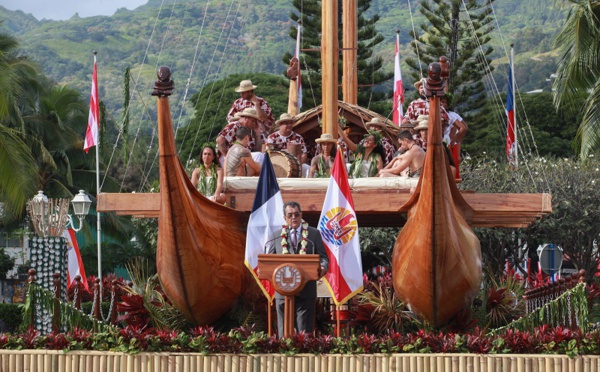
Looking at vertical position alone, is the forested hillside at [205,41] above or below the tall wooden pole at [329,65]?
above

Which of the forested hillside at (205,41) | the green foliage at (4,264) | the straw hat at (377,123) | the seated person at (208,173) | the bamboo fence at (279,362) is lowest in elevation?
the bamboo fence at (279,362)

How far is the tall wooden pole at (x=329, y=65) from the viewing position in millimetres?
15477

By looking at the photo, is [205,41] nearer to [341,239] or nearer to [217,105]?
[217,105]

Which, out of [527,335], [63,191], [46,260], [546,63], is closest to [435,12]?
[63,191]

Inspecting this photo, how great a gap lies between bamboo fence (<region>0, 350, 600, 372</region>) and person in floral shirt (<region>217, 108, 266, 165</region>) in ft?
14.8

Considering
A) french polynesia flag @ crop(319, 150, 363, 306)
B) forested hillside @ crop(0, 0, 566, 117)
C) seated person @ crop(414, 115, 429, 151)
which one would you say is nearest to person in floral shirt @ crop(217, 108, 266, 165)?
seated person @ crop(414, 115, 429, 151)

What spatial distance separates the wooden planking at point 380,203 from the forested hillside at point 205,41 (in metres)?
85.8

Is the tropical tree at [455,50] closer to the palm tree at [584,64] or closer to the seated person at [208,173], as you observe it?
the palm tree at [584,64]

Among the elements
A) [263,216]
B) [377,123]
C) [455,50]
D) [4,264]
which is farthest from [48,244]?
[455,50]

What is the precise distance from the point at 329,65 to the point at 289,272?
553cm

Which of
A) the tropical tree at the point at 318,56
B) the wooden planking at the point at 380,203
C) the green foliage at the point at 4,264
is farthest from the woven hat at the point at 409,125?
the tropical tree at the point at 318,56

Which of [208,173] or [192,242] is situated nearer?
[192,242]

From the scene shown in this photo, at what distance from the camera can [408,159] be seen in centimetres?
1398

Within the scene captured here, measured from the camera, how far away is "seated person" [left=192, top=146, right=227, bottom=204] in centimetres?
1434
